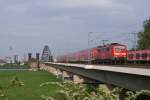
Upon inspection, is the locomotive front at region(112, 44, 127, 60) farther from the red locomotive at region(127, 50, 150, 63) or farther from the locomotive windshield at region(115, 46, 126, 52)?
the red locomotive at region(127, 50, 150, 63)

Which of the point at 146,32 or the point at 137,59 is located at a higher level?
the point at 146,32

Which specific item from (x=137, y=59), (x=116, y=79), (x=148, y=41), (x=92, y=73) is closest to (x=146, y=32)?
(x=148, y=41)

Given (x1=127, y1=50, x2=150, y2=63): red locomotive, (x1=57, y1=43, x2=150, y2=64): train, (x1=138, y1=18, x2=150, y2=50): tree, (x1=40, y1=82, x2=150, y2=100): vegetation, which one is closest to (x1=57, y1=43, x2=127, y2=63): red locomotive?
(x1=57, y1=43, x2=150, y2=64): train

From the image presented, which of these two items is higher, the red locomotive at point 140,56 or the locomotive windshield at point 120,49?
the locomotive windshield at point 120,49

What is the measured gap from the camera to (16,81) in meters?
5.16

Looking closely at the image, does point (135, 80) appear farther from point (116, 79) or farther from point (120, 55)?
point (120, 55)

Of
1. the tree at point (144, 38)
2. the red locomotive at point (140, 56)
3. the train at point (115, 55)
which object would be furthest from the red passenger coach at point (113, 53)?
the tree at point (144, 38)

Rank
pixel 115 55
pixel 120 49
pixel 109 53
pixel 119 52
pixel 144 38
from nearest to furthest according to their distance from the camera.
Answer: pixel 115 55 < pixel 109 53 < pixel 119 52 < pixel 120 49 < pixel 144 38

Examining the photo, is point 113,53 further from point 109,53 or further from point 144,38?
point 144,38

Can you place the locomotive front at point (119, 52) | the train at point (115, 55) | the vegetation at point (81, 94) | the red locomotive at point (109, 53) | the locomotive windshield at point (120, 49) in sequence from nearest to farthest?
the vegetation at point (81, 94) → the train at point (115, 55) → the red locomotive at point (109, 53) → the locomotive front at point (119, 52) → the locomotive windshield at point (120, 49)

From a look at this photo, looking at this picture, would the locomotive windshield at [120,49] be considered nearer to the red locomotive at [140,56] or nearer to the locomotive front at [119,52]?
the locomotive front at [119,52]

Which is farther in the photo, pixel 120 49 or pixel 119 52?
pixel 120 49

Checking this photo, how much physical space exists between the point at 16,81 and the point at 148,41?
98350 mm

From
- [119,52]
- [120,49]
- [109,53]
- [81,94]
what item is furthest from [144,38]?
[81,94]
